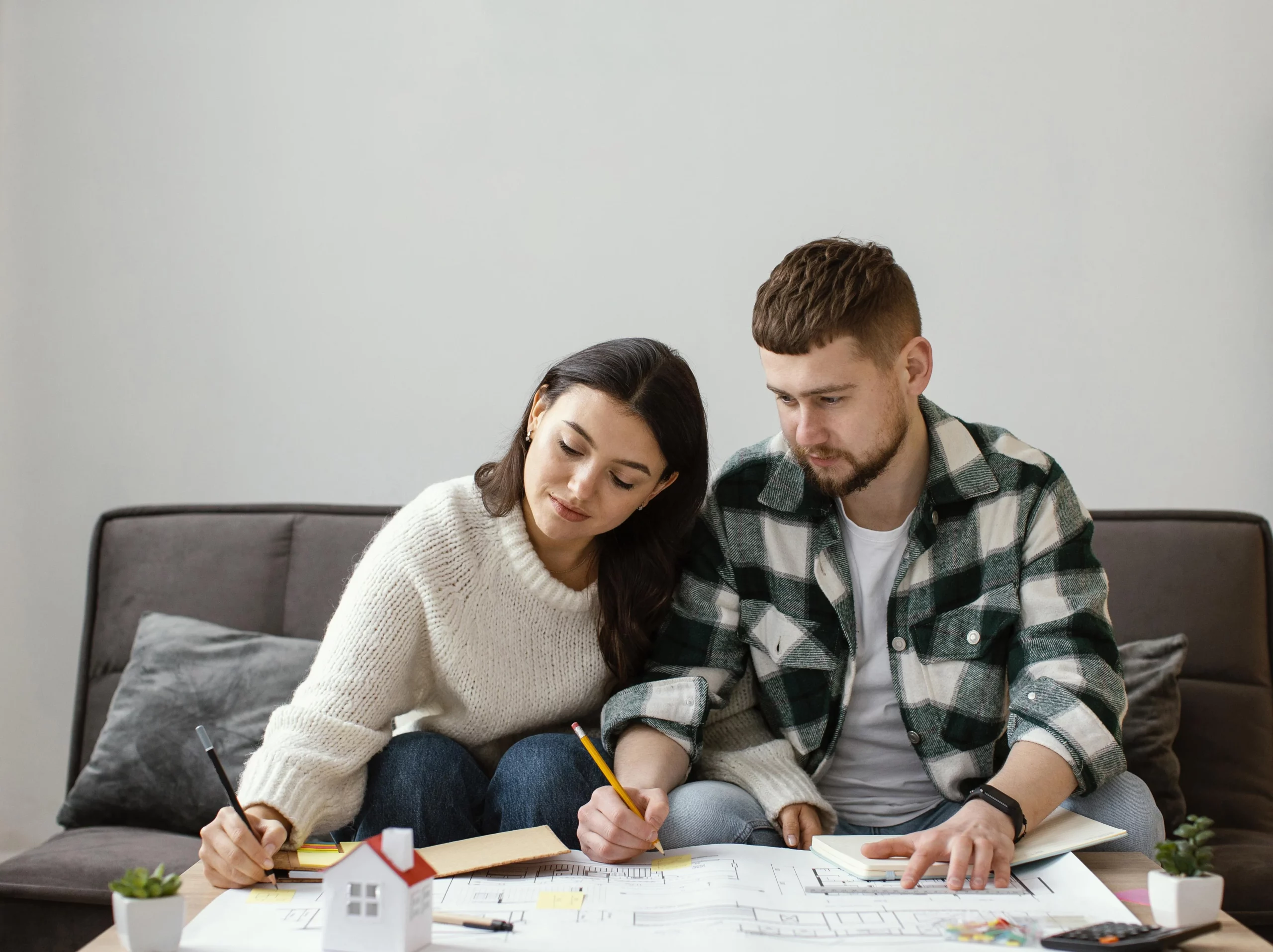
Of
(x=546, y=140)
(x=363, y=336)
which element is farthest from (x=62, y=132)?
(x=546, y=140)

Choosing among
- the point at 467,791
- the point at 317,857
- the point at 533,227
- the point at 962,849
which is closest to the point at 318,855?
the point at 317,857

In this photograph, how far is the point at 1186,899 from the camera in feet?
3.05

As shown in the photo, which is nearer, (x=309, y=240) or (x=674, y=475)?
(x=674, y=475)

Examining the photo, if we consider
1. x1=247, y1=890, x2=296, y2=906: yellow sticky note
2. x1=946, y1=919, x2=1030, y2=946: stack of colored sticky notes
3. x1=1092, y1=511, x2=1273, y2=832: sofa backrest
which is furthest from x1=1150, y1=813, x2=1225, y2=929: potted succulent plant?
x1=1092, y1=511, x2=1273, y2=832: sofa backrest

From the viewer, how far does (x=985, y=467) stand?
150 centimetres

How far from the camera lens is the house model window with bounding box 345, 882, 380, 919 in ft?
2.81

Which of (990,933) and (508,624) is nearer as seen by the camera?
(990,933)

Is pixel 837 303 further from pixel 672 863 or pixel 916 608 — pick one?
pixel 672 863

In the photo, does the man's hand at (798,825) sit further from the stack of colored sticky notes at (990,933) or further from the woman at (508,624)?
the stack of colored sticky notes at (990,933)

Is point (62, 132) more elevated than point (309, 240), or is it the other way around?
point (62, 132)

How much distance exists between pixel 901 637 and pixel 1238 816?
68 cm

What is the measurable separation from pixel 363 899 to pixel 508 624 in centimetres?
61

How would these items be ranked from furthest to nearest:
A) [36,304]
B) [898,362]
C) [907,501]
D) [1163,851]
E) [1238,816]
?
[36,304] → [1238,816] → [907,501] → [898,362] → [1163,851]

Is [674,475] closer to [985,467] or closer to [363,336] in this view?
[985,467]
